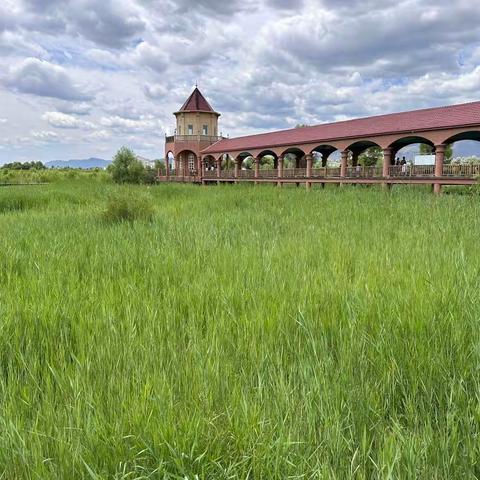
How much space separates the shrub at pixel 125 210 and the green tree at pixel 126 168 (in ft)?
94.3

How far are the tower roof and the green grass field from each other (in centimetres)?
4921

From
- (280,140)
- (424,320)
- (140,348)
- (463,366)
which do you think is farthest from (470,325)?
(280,140)

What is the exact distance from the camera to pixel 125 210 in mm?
9086

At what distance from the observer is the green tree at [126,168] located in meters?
37.5

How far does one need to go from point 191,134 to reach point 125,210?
141 ft

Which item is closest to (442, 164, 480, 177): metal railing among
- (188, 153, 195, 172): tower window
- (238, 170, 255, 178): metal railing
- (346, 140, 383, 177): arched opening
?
(346, 140, 383, 177): arched opening

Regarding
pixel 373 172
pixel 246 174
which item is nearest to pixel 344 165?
pixel 373 172

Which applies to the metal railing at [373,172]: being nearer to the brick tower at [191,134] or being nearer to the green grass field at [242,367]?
the brick tower at [191,134]

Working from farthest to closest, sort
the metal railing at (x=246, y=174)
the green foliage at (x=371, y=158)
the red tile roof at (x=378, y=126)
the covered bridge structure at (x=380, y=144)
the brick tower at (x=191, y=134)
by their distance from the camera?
the brick tower at (x=191, y=134)
the green foliage at (x=371, y=158)
the metal railing at (x=246, y=174)
the red tile roof at (x=378, y=126)
the covered bridge structure at (x=380, y=144)

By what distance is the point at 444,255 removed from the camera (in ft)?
14.6

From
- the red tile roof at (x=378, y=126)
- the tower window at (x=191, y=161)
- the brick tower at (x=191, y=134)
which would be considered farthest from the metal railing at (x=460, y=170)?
the tower window at (x=191, y=161)

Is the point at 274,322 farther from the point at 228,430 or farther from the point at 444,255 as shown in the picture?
the point at 444,255

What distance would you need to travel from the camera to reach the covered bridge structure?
20094 millimetres

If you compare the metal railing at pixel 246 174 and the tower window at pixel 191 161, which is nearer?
the metal railing at pixel 246 174
